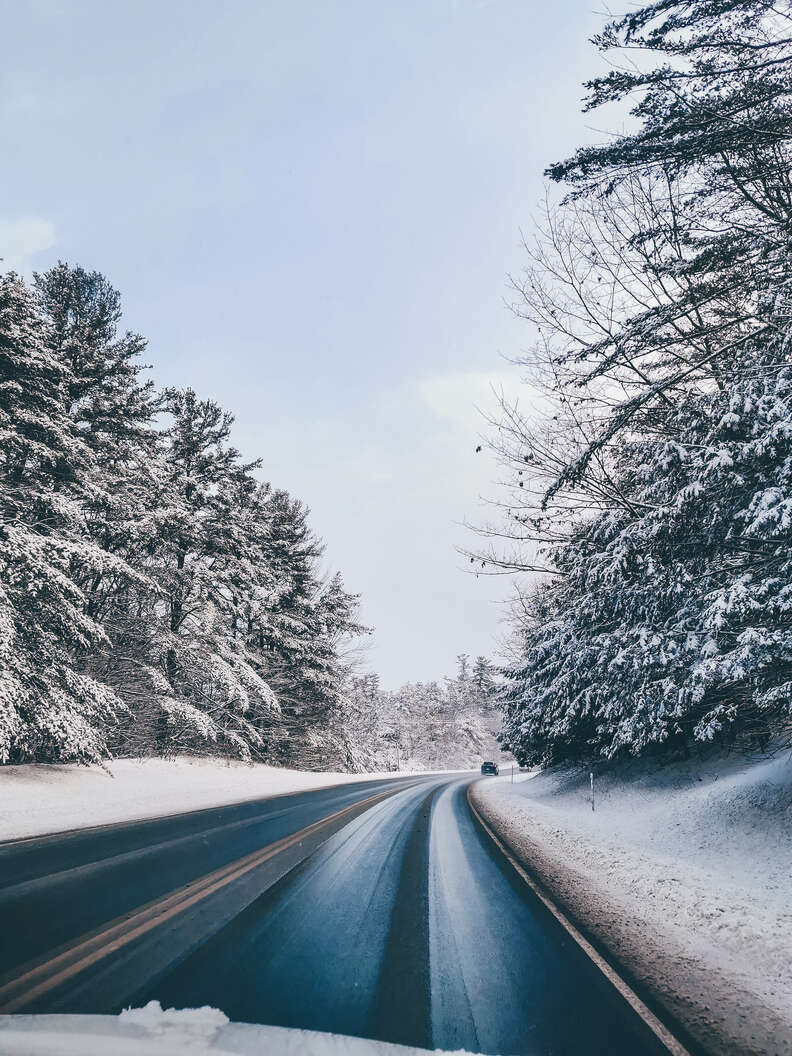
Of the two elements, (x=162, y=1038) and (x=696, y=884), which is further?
(x=696, y=884)

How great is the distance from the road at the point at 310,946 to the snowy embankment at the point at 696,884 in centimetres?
55

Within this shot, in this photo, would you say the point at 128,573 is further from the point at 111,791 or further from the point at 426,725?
the point at 426,725

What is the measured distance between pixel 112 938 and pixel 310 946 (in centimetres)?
144

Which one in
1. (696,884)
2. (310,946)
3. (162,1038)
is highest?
(162,1038)

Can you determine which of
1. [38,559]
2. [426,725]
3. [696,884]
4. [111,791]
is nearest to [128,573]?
[38,559]

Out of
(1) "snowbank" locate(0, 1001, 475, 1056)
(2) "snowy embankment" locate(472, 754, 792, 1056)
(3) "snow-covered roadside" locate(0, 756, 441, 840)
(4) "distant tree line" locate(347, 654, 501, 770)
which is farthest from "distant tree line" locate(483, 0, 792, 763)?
(4) "distant tree line" locate(347, 654, 501, 770)

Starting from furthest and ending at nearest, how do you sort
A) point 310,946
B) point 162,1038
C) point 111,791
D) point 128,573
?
point 128,573
point 111,791
point 310,946
point 162,1038

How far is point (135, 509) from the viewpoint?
17219 millimetres

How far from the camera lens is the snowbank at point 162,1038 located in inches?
93.6

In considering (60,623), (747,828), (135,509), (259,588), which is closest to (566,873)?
(747,828)

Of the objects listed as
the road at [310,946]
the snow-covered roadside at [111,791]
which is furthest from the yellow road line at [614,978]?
the snow-covered roadside at [111,791]

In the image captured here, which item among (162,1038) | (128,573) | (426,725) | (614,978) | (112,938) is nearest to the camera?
(162,1038)

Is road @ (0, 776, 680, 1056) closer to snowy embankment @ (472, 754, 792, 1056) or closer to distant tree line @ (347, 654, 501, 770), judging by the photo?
snowy embankment @ (472, 754, 792, 1056)

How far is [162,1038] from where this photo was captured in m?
2.50
